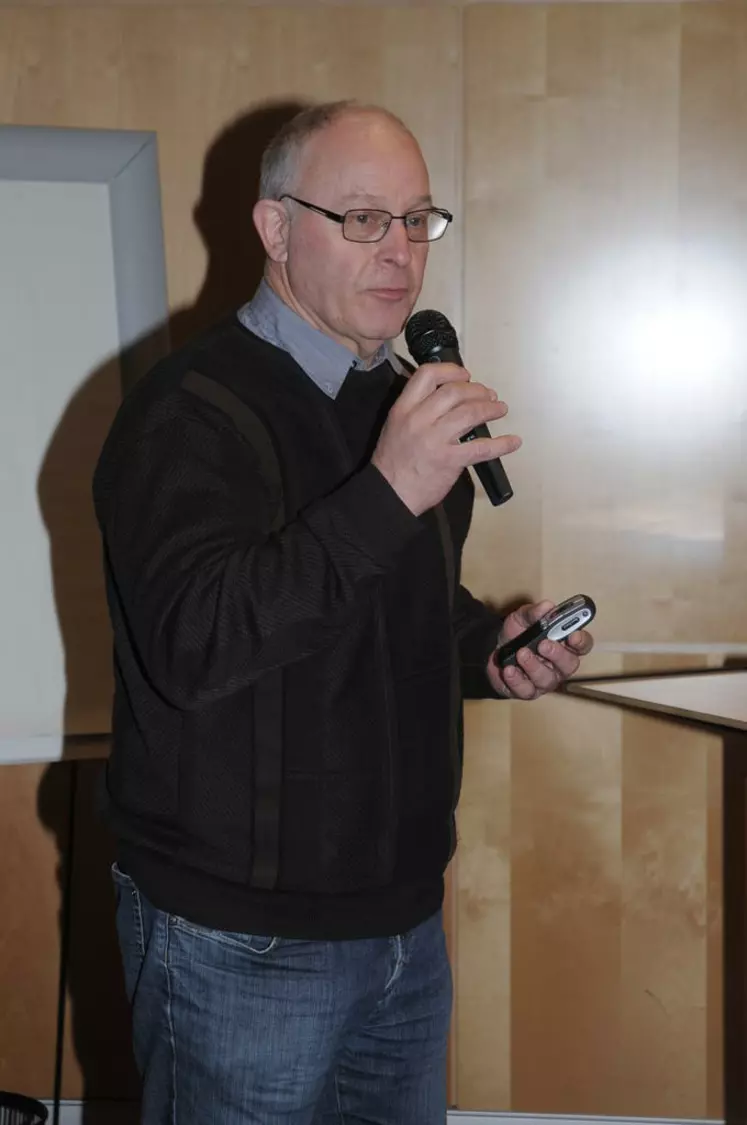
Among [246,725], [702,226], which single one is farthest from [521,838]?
[246,725]

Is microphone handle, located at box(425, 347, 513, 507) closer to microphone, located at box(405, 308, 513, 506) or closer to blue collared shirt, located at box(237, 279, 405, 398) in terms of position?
microphone, located at box(405, 308, 513, 506)

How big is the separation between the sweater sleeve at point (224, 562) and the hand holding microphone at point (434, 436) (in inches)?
0.8

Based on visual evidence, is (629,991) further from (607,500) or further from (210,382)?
(210,382)

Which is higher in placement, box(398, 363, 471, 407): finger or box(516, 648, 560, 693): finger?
box(398, 363, 471, 407): finger

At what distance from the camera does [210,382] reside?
1235mm

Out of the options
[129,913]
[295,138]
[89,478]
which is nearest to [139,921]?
[129,913]

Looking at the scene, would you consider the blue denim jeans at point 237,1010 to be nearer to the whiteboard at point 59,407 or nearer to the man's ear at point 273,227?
the man's ear at point 273,227

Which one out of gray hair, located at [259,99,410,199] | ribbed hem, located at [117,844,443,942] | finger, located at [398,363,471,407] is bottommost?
ribbed hem, located at [117,844,443,942]

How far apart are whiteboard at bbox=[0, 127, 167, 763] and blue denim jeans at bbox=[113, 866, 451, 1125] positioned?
1151mm

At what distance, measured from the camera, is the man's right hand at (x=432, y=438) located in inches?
42.7

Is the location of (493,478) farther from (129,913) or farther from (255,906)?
(129,913)

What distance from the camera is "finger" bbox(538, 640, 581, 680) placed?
1.47 m

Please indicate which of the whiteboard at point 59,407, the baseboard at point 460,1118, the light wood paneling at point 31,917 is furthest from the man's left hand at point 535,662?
the baseboard at point 460,1118

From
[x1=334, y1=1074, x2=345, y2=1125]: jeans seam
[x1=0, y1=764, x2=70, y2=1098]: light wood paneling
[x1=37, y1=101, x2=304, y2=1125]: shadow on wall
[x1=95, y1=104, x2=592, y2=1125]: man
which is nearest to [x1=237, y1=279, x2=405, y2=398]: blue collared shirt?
[x1=95, y1=104, x2=592, y2=1125]: man
